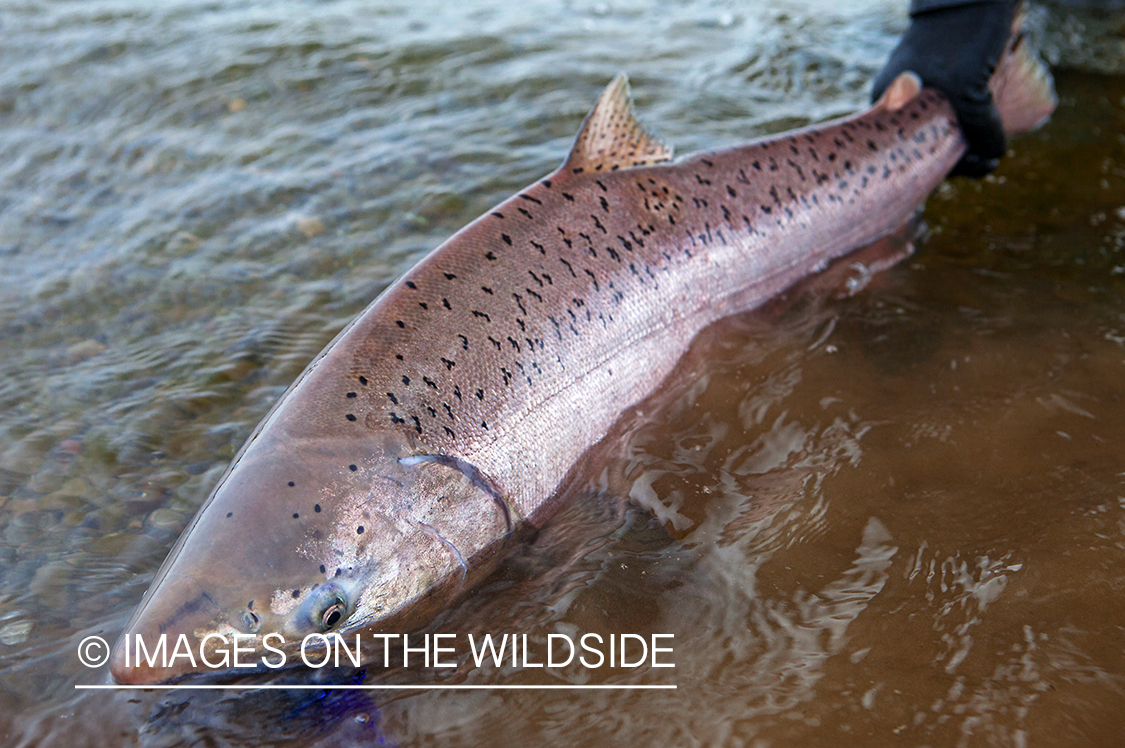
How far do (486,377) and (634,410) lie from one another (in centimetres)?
85

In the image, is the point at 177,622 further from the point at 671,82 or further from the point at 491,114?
the point at 671,82

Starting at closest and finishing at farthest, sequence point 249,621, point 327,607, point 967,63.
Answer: point 249,621, point 327,607, point 967,63

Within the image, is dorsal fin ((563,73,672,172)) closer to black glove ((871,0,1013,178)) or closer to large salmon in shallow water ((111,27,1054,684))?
large salmon in shallow water ((111,27,1054,684))

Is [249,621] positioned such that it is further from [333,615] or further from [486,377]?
[486,377]

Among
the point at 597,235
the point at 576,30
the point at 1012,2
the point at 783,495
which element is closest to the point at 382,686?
the point at 783,495

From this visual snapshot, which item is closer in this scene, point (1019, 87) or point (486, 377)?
point (486, 377)

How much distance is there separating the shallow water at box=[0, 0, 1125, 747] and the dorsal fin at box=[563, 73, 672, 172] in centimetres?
93

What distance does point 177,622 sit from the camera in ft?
7.16

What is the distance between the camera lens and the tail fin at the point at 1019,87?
4.77 m

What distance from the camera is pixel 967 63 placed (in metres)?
4.53

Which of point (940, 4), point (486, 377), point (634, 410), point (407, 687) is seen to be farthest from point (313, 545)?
point (940, 4)

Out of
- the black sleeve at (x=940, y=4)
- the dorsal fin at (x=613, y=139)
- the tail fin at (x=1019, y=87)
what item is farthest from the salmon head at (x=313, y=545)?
the black sleeve at (x=940, y=4)

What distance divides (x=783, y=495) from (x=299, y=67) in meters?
5.59

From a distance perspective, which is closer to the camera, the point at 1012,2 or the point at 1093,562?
the point at 1093,562
